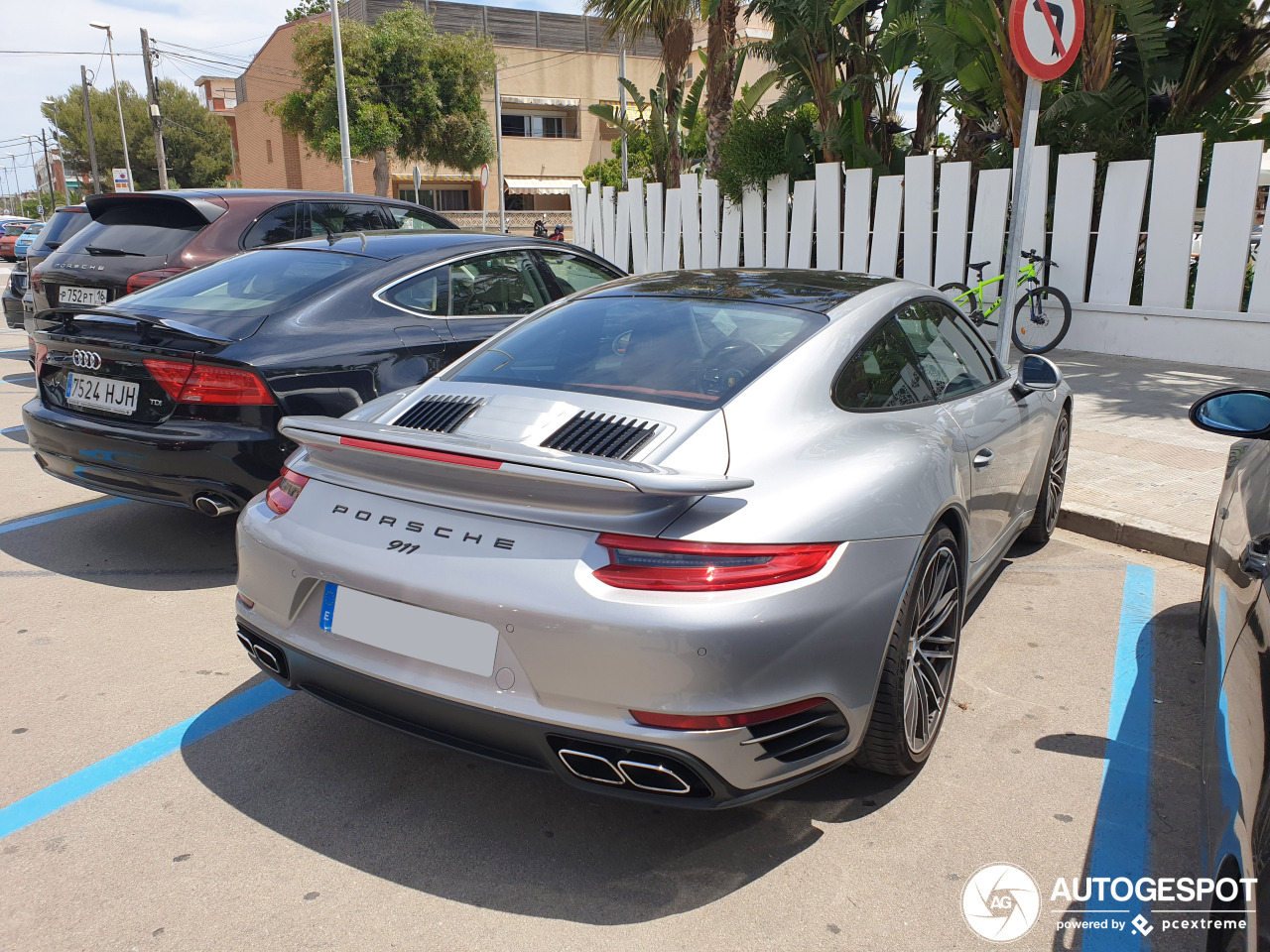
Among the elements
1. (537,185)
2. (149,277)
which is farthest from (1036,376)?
(537,185)

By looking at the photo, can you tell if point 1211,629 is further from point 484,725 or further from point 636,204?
point 636,204

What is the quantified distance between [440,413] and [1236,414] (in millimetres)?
2175

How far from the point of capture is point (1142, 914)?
7.59 feet

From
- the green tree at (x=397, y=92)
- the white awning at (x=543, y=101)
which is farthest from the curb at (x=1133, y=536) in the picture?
the white awning at (x=543, y=101)

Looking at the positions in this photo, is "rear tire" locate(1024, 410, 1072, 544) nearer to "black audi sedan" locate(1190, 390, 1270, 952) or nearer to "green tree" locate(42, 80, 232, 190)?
"black audi sedan" locate(1190, 390, 1270, 952)

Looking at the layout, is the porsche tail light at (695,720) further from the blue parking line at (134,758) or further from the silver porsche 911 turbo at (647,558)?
the blue parking line at (134,758)

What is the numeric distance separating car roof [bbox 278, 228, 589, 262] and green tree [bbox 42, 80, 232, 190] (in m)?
69.1

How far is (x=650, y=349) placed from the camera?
9.99ft

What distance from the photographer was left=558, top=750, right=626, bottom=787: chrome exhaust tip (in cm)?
218

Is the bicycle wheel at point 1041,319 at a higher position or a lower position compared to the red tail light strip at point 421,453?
lower

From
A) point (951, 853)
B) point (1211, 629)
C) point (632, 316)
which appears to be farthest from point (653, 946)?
point (632, 316)

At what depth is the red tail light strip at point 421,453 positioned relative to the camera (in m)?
2.26

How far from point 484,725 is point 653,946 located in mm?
623

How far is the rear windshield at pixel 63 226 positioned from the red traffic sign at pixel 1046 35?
8.94 m
